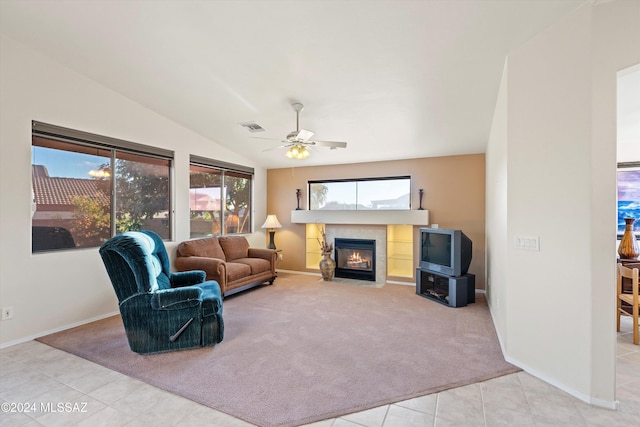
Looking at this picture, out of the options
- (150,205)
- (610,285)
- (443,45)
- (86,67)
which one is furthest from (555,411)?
(86,67)

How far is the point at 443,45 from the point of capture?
2.55m

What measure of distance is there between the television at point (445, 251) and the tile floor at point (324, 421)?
6.54 feet

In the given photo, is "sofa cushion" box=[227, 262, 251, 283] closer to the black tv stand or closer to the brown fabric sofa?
the brown fabric sofa

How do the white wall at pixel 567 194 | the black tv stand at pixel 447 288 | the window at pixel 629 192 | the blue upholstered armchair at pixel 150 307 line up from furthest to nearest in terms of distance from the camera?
the window at pixel 629 192 < the black tv stand at pixel 447 288 < the blue upholstered armchair at pixel 150 307 < the white wall at pixel 567 194

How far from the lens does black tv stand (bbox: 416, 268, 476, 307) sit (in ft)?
13.9

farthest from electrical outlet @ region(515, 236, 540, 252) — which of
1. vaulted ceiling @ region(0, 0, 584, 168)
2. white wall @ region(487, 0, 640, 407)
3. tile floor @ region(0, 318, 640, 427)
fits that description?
vaulted ceiling @ region(0, 0, 584, 168)

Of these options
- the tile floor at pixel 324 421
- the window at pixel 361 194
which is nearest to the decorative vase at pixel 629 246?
the tile floor at pixel 324 421

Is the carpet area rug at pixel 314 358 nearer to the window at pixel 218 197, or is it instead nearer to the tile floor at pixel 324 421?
the tile floor at pixel 324 421

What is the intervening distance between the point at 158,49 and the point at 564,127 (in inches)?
143

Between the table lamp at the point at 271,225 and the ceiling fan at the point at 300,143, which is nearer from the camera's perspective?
the ceiling fan at the point at 300,143

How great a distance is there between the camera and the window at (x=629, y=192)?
4684 mm

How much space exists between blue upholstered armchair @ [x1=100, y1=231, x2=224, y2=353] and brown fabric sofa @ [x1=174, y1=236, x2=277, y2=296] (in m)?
1.46

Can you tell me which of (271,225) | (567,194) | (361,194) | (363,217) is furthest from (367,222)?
(567,194)

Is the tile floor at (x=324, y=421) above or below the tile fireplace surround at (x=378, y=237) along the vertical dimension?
below
